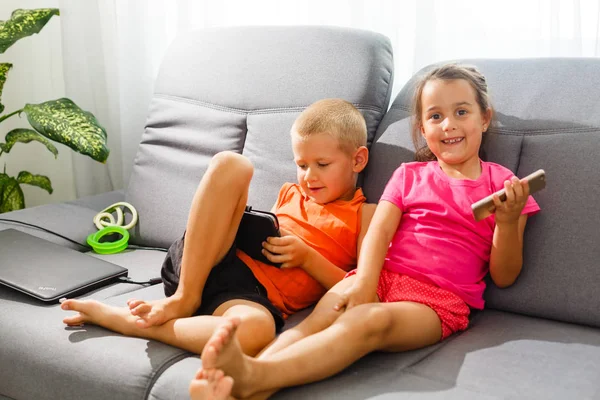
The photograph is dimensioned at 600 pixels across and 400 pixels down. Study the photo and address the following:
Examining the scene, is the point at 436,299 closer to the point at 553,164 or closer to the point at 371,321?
the point at 371,321

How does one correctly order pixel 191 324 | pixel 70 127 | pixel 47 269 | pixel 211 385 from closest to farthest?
pixel 211 385 < pixel 191 324 < pixel 47 269 < pixel 70 127

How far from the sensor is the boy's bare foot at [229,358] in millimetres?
→ 1245

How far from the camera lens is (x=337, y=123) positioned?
1809 mm

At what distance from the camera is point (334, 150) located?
180 cm

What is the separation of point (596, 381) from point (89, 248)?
5.00 feet

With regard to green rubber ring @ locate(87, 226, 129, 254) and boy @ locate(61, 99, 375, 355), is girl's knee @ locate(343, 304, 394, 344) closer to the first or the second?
boy @ locate(61, 99, 375, 355)

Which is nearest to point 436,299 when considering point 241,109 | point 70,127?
point 241,109

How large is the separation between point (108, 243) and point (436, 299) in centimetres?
109

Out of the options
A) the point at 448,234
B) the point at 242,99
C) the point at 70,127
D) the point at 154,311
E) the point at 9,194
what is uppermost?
the point at 242,99

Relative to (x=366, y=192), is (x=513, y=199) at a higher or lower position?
higher

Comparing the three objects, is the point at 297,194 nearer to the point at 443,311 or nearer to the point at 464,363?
the point at 443,311

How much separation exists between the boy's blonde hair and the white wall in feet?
5.65

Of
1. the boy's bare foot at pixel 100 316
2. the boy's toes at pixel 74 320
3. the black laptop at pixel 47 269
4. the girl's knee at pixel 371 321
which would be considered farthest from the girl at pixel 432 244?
the black laptop at pixel 47 269

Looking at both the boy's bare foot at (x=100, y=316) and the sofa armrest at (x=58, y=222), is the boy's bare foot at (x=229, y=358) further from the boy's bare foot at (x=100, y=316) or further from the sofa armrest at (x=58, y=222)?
the sofa armrest at (x=58, y=222)
